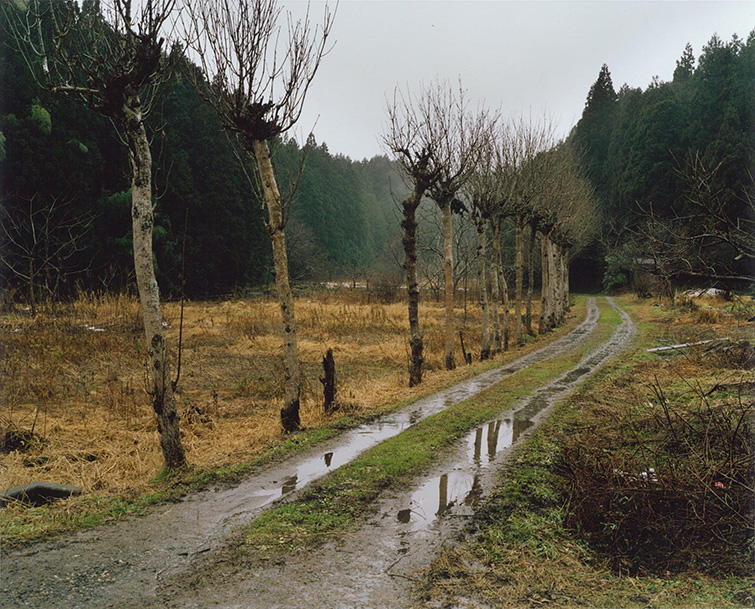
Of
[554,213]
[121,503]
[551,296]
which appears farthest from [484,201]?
[121,503]

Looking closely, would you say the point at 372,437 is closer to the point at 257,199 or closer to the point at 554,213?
the point at 257,199

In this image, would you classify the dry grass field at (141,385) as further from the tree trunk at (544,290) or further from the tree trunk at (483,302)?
the tree trunk at (544,290)

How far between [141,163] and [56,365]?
26.3ft

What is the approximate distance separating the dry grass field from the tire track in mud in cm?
249

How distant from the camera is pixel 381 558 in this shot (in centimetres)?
432

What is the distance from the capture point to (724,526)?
Result: 4.38 m

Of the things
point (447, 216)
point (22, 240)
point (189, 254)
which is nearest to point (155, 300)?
point (447, 216)

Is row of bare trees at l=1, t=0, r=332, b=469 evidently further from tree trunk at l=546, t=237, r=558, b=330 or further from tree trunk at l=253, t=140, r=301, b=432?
tree trunk at l=546, t=237, r=558, b=330

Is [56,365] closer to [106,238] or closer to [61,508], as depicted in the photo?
[61,508]

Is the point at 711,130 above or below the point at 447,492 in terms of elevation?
above

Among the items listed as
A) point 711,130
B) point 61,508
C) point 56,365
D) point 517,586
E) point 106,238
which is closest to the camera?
point 517,586

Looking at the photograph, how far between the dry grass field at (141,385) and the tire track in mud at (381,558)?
2.49m

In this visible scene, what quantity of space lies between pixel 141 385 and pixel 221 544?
24.2 feet

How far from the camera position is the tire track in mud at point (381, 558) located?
3.72 m
